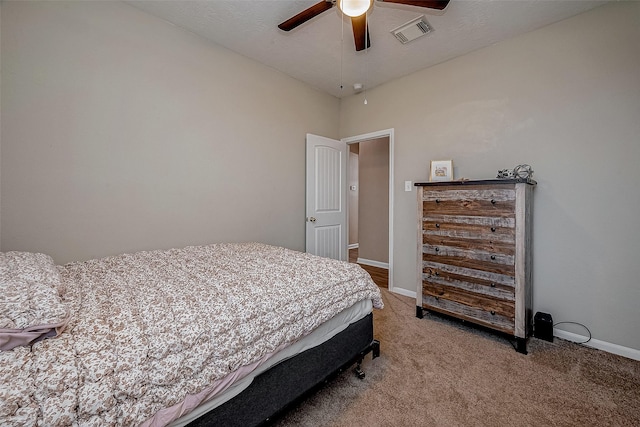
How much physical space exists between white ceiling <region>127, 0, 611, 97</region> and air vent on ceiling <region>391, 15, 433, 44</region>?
43mm

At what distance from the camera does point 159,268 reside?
1.66 m

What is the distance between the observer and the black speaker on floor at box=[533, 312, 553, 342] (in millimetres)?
2156

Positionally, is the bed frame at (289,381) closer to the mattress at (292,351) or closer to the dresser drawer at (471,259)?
the mattress at (292,351)

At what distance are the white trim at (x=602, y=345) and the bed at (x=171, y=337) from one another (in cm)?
179

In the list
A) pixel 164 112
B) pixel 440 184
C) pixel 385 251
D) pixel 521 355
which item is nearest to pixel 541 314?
pixel 521 355

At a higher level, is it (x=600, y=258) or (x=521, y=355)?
(x=600, y=258)

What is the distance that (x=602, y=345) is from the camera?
2055mm

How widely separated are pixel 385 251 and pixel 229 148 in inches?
128

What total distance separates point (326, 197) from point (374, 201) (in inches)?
62.7

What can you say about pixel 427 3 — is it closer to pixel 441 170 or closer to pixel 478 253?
pixel 441 170

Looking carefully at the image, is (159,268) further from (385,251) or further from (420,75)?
(385,251)

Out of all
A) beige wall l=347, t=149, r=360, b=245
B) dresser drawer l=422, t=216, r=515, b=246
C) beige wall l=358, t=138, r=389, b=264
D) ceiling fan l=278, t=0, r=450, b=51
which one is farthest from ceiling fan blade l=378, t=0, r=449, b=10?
beige wall l=347, t=149, r=360, b=245

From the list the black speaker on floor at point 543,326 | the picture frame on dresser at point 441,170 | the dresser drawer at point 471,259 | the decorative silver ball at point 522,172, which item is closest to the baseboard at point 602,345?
the black speaker on floor at point 543,326

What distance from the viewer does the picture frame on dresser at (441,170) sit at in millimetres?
2769
